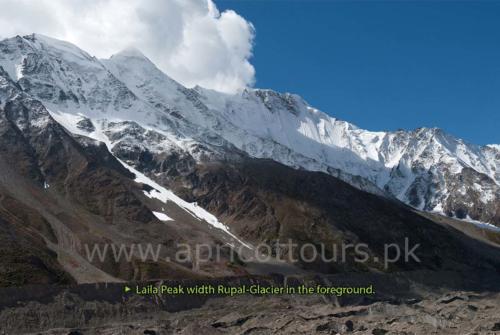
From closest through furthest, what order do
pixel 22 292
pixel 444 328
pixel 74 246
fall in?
pixel 444 328 → pixel 22 292 → pixel 74 246

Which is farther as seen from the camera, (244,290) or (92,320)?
(244,290)

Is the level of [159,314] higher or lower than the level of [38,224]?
lower

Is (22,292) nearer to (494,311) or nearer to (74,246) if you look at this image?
(74,246)

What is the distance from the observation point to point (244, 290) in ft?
522

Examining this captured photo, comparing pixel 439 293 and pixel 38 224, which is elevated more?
pixel 38 224

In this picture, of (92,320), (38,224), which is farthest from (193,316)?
(38,224)

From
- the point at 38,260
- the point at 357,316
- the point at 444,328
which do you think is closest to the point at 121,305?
the point at 38,260

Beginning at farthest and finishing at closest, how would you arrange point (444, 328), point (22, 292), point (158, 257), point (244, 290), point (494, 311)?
point (158, 257), point (244, 290), point (494, 311), point (22, 292), point (444, 328)

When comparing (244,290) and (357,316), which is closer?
(357,316)

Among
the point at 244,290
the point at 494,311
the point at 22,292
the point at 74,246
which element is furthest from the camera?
the point at 74,246

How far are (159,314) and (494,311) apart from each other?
7060 cm

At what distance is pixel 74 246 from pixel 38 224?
14.2m

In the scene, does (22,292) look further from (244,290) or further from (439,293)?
(439,293)

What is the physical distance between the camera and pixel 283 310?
481 ft
